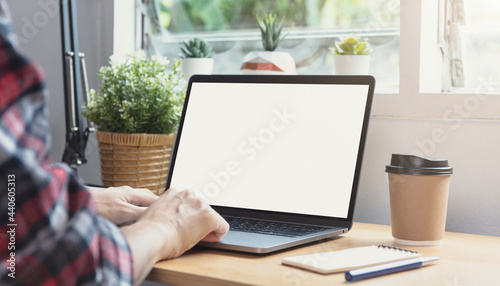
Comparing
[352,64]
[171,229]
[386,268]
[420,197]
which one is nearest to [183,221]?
[171,229]

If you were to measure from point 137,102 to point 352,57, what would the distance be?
0.51m

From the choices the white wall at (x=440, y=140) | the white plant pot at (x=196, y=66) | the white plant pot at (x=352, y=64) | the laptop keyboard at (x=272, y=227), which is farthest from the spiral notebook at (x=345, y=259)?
the white plant pot at (x=196, y=66)

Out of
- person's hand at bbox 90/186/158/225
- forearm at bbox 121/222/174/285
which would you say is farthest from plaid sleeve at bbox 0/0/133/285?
person's hand at bbox 90/186/158/225

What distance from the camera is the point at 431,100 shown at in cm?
112

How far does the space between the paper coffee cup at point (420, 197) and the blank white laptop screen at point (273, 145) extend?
99 millimetres

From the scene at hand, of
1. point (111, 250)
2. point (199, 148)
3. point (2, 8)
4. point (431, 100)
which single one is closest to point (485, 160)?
point (431, 100)

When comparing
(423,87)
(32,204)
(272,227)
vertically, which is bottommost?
(272,227)

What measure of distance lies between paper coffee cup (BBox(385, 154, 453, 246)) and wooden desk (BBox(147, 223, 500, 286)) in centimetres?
2

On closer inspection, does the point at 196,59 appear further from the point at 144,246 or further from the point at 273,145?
the point at 144,246

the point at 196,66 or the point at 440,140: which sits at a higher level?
the point at 196,66

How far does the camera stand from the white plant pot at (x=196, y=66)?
1.49 meters

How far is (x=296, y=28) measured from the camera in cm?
152

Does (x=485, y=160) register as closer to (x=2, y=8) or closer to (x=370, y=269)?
(x=370, y=269)

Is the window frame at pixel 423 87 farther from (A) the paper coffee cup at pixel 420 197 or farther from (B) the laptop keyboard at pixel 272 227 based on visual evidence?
(B) the laptop keyboard at pixel 272 227
